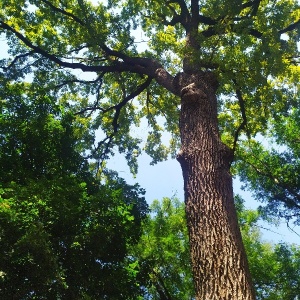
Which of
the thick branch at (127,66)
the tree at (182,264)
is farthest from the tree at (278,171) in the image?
the thick branch at (127,66)

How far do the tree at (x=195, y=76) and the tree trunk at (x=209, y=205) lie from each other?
0.01 metres

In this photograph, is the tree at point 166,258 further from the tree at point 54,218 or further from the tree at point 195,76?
the tree at point 54,218

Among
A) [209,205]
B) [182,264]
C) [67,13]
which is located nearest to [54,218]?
[209,205]

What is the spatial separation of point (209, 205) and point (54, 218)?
262cm

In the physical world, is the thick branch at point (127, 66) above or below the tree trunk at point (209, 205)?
above

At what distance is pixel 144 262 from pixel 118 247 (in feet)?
4.10

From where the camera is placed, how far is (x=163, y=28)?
463 inches

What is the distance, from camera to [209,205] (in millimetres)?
4812

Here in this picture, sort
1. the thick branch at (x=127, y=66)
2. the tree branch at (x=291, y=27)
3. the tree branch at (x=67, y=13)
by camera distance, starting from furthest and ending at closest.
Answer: the tree branch at (x=291, y=27) → the tree branch at (x=67, y=13) → the thick branch at (x=127, y=66)

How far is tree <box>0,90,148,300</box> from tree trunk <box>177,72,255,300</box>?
1851mm

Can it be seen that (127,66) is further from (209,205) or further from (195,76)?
(209,205)

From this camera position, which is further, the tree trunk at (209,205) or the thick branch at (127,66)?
the thick branch at (127,66)

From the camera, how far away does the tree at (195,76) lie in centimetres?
461

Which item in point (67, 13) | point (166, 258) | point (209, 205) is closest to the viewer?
point (209, 205)
